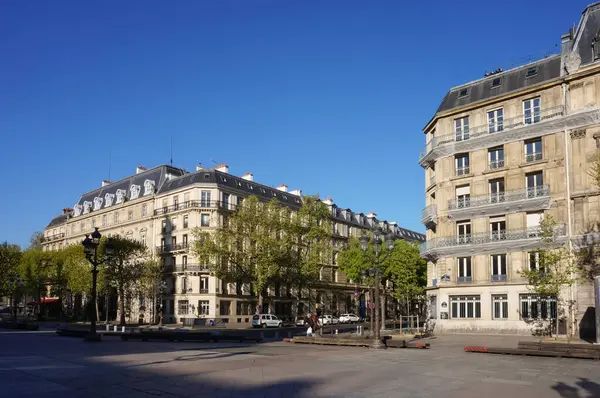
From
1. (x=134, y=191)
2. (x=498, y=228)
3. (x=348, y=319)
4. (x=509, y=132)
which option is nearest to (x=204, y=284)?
(x=348, y=319)

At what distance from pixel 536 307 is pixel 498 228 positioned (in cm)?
599

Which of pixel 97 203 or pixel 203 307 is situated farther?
pixel 97 203

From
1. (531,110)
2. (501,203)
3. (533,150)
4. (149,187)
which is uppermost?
(531,110)

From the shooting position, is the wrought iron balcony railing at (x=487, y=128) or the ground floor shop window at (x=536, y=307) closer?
the ground floor shop window at (x=536, y=307)

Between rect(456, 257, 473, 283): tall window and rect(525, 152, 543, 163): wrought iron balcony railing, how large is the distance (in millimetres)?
8247

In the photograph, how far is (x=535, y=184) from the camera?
3703 centimetres

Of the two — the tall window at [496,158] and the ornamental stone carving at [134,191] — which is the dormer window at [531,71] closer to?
the tall window at [496,158]

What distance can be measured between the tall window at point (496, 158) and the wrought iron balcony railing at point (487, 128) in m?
1.34

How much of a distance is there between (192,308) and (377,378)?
5108cm

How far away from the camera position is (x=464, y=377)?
14.0m

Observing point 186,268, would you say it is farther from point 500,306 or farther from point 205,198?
point 500,306

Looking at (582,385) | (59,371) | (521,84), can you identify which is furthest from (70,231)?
(582,385)

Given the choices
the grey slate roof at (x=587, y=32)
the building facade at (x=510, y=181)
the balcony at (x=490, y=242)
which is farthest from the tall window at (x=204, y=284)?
the grey slate roof at (x=587, y=32)

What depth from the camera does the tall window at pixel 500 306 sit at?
121 feet
